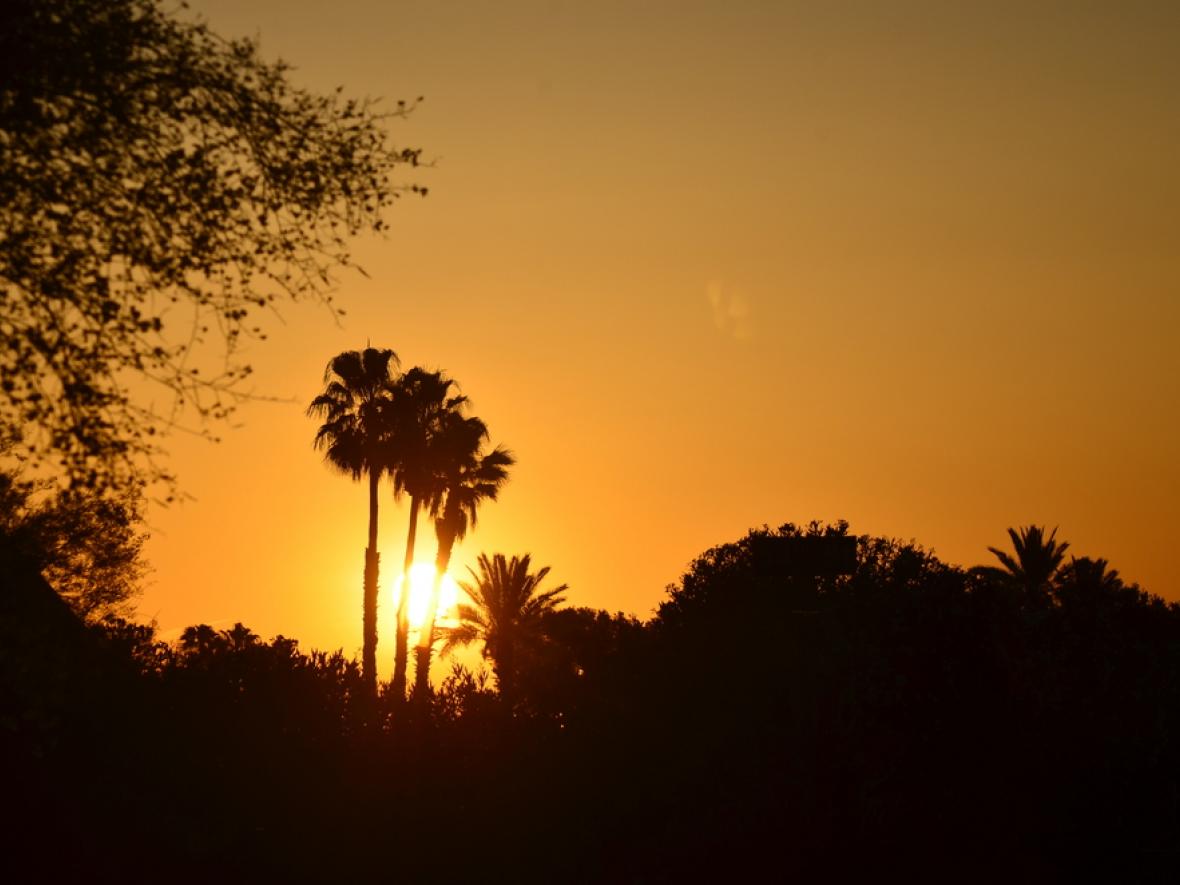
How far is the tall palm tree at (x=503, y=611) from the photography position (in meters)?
74.9

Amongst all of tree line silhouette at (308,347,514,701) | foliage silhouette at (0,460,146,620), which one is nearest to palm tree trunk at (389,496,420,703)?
tree line silhouette at (308,347,514,701)

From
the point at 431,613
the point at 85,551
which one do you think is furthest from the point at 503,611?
the point at 85,551

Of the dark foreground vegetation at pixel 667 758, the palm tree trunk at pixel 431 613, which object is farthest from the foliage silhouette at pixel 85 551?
the palm tree trunk at pixel 431 613

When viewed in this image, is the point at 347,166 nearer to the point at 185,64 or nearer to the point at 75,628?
the point at 185,64

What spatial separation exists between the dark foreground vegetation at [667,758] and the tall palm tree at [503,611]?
137ft

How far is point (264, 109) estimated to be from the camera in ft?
29.8

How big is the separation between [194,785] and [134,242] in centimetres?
2031

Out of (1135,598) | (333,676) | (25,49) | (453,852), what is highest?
(1135,598)

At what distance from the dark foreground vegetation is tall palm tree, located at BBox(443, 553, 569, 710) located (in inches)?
1647

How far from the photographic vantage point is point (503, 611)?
248 feet

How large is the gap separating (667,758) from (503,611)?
49.9 metres

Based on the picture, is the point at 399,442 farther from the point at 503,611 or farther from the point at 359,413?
the point at 503,611

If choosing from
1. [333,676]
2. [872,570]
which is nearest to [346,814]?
[333,676]

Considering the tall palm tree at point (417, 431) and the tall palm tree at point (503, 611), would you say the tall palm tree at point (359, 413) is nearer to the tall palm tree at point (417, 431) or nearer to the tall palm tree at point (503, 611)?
the tall palm tree at point (417, 431)
